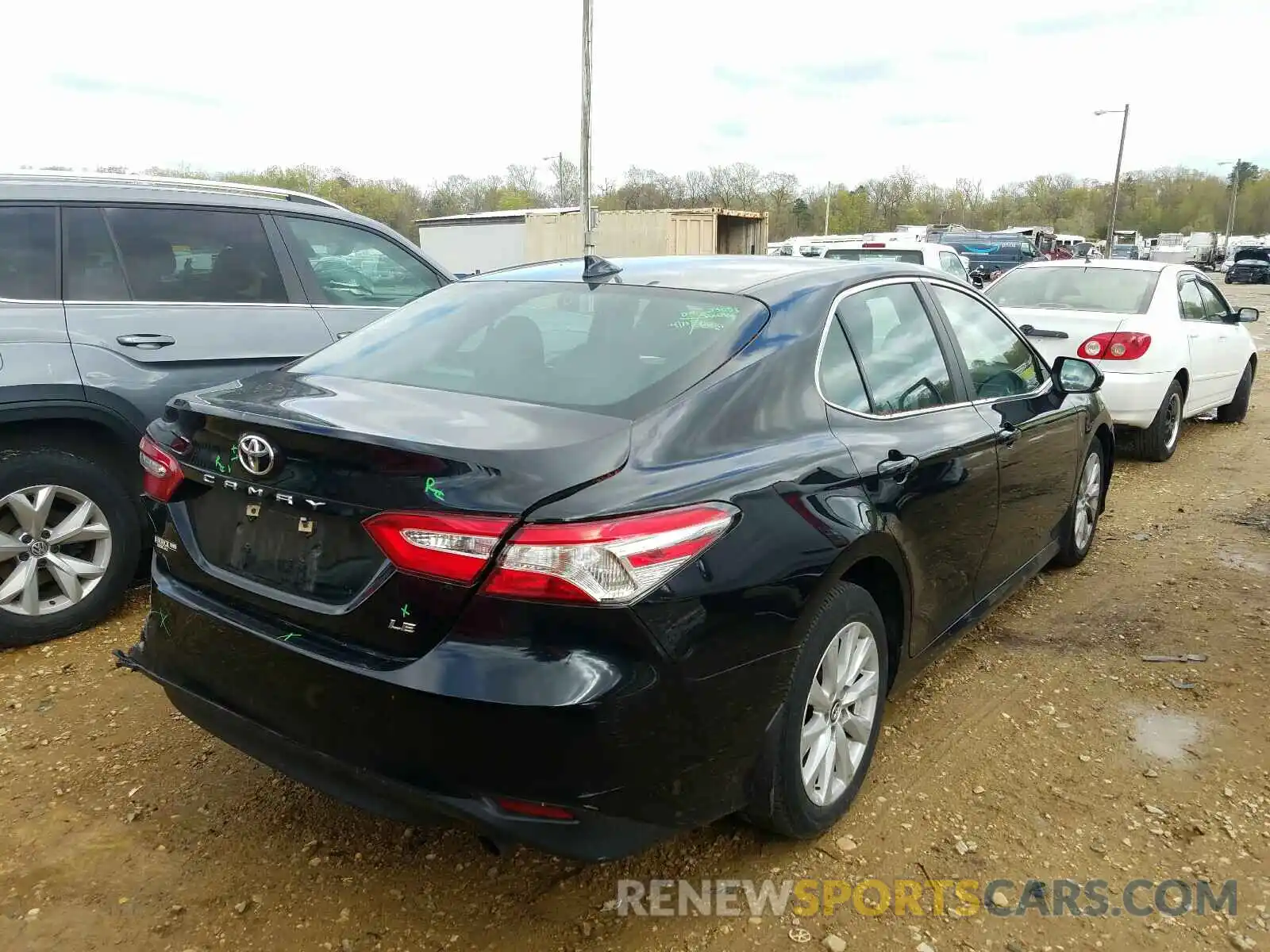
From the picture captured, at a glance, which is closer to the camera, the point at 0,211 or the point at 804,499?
the point at 804,499

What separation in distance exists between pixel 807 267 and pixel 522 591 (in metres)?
1.74

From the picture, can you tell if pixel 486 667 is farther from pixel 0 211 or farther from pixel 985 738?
pixel 0 211

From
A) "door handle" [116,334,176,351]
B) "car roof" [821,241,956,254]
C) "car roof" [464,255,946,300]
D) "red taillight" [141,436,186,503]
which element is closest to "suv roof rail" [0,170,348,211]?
"door handle" [116,334,176,351]

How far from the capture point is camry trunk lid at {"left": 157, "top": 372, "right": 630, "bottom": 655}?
2029 millimetres

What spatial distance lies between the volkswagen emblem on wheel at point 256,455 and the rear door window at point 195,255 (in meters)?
2.39

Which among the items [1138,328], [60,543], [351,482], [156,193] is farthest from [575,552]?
[1138,328]

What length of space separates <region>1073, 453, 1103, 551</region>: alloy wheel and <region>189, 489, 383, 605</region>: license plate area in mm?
3867

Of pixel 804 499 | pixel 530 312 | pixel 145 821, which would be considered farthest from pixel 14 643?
pixel 804 499

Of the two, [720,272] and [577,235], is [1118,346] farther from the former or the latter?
[577,235]

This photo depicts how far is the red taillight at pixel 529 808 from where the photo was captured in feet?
6.66

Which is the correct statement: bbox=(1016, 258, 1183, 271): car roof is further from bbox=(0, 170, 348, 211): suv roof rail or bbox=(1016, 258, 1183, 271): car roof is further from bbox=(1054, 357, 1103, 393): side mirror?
bbox=(0, 170, 348, 211): suv roof rail

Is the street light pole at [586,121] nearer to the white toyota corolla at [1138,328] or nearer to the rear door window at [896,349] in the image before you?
the white toyota corolla at [1138,328]

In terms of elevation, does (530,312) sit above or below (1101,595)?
above

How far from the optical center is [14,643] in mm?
3887
